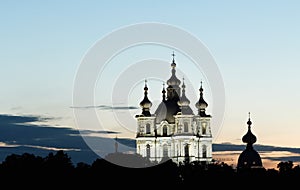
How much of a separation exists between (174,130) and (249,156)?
37.1 ft

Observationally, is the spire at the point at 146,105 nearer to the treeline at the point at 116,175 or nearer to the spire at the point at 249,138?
the spire at the point at 249,138

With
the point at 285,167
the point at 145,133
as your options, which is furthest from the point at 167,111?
the point at 285,167

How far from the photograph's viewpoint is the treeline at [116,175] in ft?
276

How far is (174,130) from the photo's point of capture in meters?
127

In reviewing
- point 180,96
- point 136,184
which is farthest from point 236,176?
point 180,96

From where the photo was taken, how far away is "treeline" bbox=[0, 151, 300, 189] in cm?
8400

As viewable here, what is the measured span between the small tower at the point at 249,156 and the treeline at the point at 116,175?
1715cm

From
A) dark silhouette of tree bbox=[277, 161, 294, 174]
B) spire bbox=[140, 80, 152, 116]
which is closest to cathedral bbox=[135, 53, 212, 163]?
spire bbox=[140, 80, 152, 116]

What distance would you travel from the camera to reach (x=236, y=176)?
95.1 meters

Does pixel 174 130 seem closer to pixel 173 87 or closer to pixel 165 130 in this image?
pixel 165 130

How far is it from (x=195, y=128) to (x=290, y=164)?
24163 mm

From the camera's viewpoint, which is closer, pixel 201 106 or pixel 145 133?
pixel 145 133

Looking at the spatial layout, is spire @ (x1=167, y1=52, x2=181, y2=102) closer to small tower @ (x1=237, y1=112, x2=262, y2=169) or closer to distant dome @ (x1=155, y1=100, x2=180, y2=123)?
distant dome @ (x1=155, y1=100, x2=180, y2=123)

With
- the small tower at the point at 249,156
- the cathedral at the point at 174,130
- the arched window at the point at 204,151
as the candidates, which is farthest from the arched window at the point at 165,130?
the small tower at the point at 249,156
